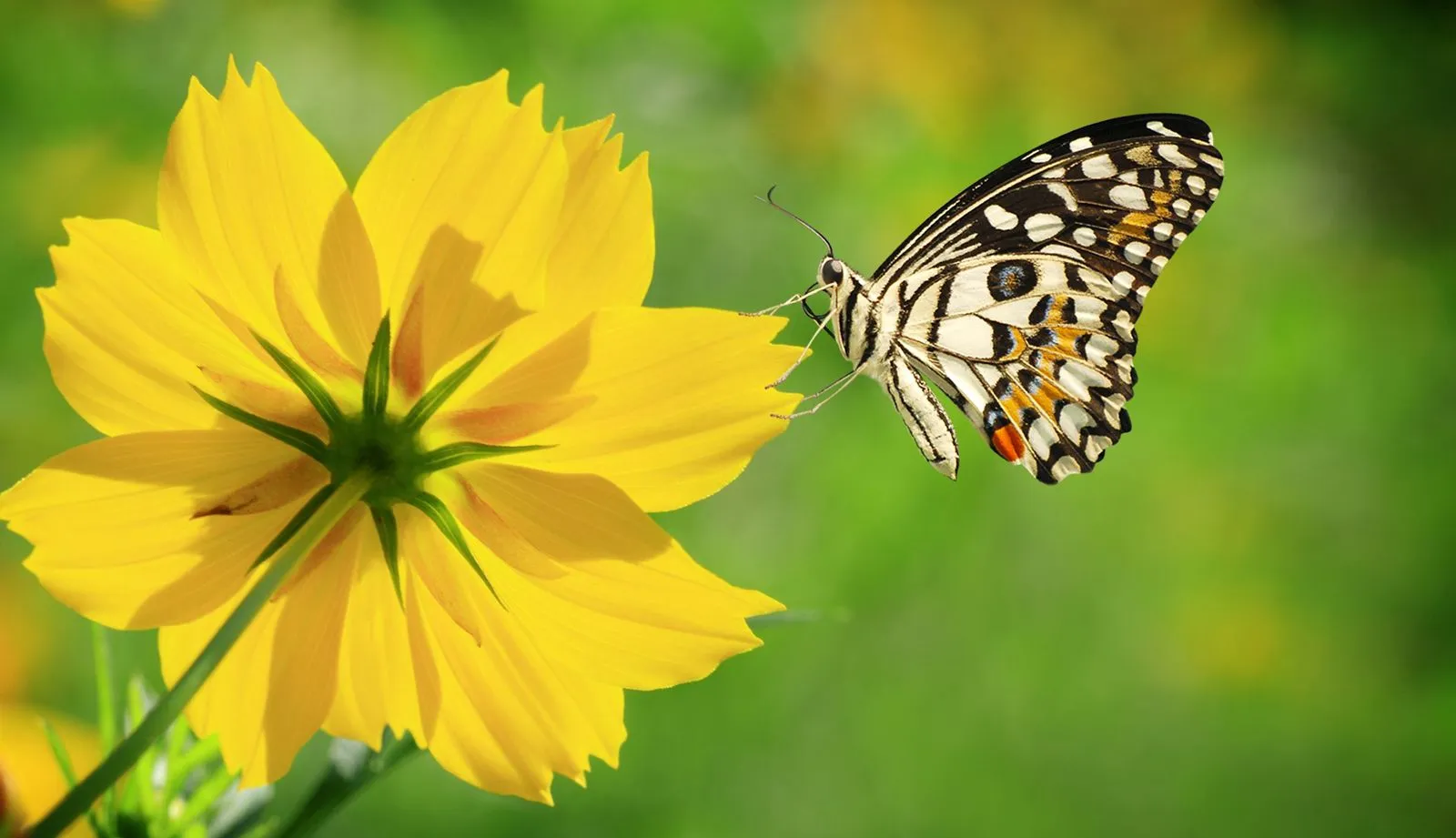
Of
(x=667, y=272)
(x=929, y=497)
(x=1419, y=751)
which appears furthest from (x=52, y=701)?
(x=1419, y=751)

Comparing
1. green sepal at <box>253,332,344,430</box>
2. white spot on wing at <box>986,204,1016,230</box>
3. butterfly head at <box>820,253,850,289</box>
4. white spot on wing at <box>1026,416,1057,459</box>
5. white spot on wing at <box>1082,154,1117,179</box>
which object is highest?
white spot on wing at <box>1082,154,1117,179</box>

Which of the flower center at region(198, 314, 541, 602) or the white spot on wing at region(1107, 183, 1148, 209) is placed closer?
the flower center at region(198, 314, 541, 602)

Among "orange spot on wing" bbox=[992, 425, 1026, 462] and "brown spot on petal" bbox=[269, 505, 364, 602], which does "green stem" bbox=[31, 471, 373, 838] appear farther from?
"orange spot on wing" bbox=[992, 425, 1026, 462]

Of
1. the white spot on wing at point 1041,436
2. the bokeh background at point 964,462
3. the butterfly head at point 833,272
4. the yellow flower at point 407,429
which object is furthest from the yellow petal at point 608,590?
the bokeh background at point 964,462

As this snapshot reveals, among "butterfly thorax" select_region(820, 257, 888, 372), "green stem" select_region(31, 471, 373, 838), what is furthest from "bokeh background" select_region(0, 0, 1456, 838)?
"green stem" select_region(31, 471, 373, 838)

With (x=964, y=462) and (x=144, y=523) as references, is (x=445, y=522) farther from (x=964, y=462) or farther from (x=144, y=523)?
(x=964, y=462)

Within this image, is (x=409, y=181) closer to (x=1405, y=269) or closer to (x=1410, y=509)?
(x=1410, y=509)

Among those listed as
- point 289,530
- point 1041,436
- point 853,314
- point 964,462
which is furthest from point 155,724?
point 964,462
